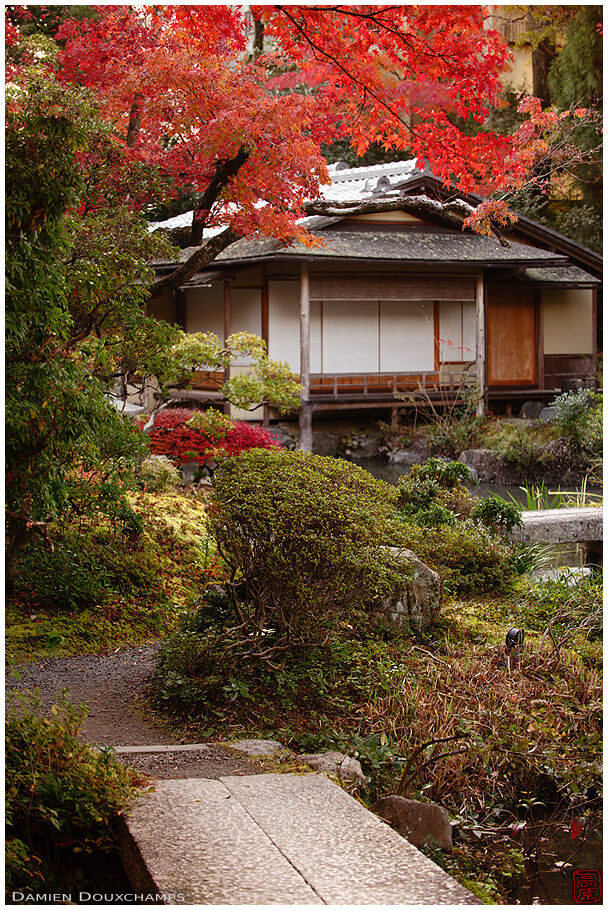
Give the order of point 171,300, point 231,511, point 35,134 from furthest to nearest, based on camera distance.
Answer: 1. point 171,300
2. point 231,511
3. point 35,134

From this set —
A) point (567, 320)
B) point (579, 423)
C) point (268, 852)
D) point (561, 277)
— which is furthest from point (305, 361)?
point (268, 852)

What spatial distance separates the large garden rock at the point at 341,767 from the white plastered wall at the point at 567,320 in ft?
61.5

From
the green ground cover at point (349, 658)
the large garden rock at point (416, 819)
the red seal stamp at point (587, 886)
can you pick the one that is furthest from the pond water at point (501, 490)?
the large garden rock at point (416, 819)

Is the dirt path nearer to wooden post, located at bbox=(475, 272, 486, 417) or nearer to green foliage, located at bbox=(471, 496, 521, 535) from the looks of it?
green foliage, located at bbox=(471, 496, 521, 535)

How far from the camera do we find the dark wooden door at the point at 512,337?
2098 cm

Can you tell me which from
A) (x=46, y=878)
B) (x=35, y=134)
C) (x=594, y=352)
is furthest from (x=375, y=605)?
(x=594, y=352)

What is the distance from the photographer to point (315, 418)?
62.5 ft

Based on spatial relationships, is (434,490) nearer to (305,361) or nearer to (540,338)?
(305,361)

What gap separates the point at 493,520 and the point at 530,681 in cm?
318

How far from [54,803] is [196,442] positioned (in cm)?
728

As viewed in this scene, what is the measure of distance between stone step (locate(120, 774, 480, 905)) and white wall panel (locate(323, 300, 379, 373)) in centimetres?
1500

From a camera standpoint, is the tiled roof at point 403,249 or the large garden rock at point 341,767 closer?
the large garden rock at point 341,767

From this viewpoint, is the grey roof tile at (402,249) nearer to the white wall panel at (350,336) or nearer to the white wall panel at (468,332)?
the white wall panel at (350,336)

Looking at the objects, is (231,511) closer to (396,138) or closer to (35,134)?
(35,134)
